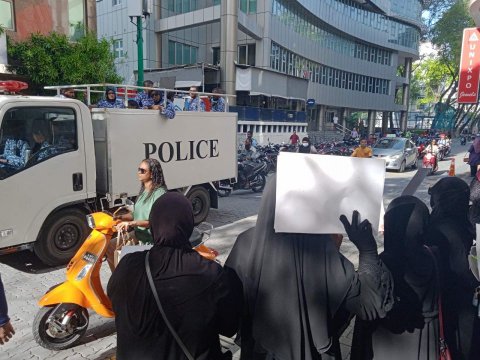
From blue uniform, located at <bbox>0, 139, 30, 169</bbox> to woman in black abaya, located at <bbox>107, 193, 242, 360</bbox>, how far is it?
368 centimetres

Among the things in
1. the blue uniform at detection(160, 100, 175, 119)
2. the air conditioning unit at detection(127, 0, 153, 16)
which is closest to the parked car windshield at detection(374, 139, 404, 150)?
the air conditioning unit at detection(127, 0, 153, 16)

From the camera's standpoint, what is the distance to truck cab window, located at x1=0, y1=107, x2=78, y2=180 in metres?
4.57

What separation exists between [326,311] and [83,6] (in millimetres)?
15789

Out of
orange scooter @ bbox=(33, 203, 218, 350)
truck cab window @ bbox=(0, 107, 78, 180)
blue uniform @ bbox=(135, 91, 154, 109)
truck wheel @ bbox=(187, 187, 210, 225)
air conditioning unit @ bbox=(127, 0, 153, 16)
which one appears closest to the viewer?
orange scooter @ bbox=(33, 203, 218, 350)

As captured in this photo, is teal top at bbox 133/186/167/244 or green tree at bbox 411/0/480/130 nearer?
teal top at bbox 133/186/167/244

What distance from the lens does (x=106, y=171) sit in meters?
5.62

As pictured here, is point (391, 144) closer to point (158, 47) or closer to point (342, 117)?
point (158, 47)

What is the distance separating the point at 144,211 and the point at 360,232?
249cm

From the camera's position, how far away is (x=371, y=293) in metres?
1.71

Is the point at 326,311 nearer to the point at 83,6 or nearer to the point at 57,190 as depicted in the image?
the point at 57,190

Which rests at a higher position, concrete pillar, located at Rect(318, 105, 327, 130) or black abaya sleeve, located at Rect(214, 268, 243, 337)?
concrete pillar, located at Rect(318, 105, 327, 130)

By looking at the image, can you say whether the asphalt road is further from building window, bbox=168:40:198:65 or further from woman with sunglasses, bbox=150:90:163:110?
building window, bbox=168:40:198:65

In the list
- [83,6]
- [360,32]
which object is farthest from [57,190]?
[360,32]

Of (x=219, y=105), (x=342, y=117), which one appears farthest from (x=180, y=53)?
(x=219, y=105)
